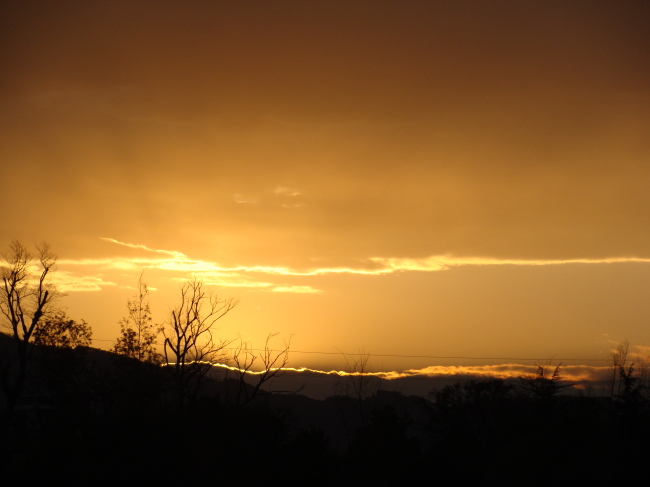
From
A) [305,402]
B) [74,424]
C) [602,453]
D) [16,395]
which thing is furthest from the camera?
[305,402]

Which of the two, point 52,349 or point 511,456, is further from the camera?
point 52,349

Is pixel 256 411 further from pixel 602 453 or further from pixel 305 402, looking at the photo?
pixel 305 402

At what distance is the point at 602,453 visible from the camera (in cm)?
3512

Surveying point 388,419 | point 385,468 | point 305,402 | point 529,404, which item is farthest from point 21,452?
point 305,402

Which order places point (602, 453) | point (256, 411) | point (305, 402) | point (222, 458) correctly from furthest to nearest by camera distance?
point (305, 402), point (256, 411), point (602, 453), point (222, 458)

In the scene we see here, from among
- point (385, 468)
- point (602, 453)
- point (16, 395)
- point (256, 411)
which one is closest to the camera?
point (602, 453)

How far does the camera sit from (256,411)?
45562mm

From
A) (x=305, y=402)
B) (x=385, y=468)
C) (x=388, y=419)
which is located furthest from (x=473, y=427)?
(x=305, y=402)

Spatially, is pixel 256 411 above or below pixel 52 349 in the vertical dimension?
below

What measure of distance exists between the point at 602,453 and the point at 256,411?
24.2 meters

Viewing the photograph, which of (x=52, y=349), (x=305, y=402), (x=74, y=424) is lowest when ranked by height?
(x=305, y=402)

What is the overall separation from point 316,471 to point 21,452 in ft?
55.9

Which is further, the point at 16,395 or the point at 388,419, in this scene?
the point at 388,419

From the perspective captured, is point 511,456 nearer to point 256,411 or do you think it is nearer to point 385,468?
point 385,468
